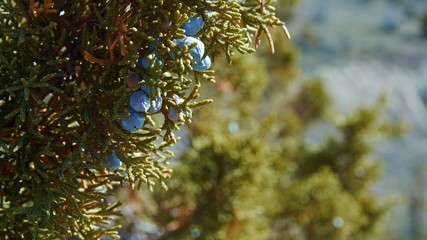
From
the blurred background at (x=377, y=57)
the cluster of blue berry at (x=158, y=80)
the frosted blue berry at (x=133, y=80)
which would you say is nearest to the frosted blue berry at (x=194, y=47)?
the cluster of blue berry at (x=158, y=80)

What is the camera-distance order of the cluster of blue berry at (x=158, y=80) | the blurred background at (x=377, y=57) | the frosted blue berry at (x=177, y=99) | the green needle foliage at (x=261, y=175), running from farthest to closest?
the blurred background at (x=377, y=57) < the green needle foliage at (x=261, y=175) < the frosted blue berry at (x=177, y=99) < the cluster of blue berry at (x=158, y=80)

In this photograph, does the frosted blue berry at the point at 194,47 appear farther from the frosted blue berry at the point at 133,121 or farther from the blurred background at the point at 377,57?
the blurred background at the point at 377,57

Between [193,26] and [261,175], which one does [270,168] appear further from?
[193,26]

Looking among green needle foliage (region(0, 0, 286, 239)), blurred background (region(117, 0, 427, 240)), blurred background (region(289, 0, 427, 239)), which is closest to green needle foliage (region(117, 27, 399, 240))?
blurred background (region(117, 0, 427, 240))

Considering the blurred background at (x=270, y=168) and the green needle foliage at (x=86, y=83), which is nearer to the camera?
the green needle foliage at (x=86, y=83)

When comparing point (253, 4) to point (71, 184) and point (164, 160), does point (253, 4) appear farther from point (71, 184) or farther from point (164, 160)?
point (71, 184)
